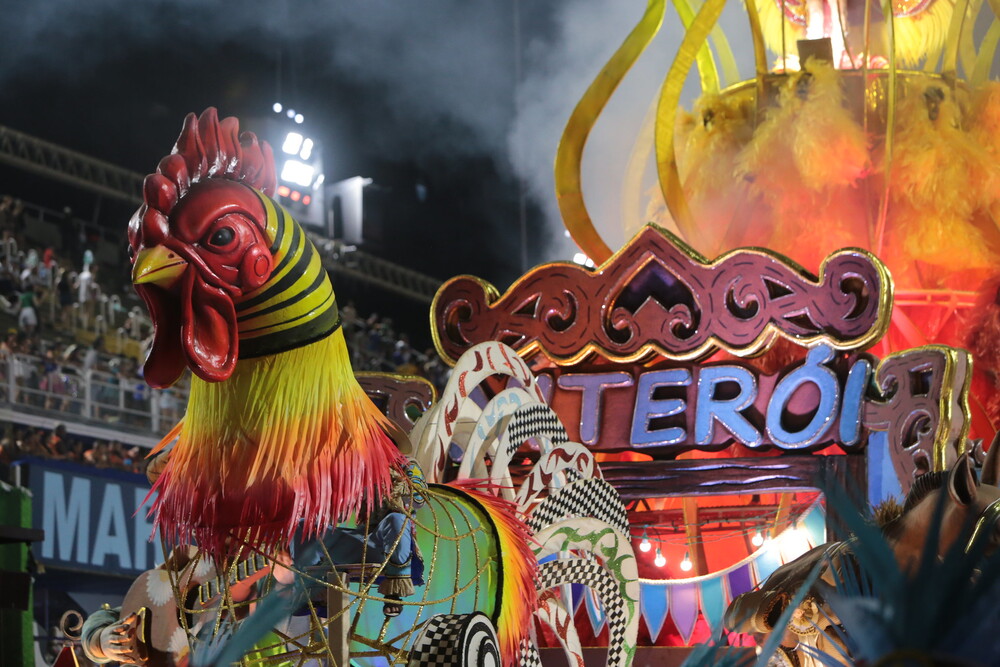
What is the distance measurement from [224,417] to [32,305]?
1105 centimetres

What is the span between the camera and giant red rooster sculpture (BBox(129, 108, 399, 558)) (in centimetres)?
312

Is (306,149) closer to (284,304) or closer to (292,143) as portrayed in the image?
(292,143)

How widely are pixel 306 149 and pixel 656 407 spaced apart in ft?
49.9

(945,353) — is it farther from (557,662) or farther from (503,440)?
(503,440)

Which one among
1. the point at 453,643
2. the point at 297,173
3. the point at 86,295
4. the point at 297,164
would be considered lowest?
the point at 453,643

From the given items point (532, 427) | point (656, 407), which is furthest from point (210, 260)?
point (656, 407)

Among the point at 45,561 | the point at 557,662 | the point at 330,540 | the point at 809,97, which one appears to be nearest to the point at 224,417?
the point at 330,540

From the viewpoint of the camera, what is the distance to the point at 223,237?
10.3 ft

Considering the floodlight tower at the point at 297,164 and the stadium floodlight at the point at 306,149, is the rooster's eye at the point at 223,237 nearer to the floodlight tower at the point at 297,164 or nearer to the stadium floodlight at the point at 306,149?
the floodlight tower at the point at 297,164

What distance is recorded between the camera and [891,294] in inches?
271

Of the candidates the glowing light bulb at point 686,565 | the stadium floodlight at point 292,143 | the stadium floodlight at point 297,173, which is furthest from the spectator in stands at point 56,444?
the stadium floodlight at point 292,143

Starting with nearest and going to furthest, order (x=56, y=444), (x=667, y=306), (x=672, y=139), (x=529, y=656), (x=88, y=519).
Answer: (x=529, y=656) → (x=667, y=306) → (x=672, y=139) → (x=88, y=519) → (x=56, y=444)

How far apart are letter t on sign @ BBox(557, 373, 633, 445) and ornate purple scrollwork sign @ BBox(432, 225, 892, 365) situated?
0.12 m

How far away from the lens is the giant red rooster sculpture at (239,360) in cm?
312
